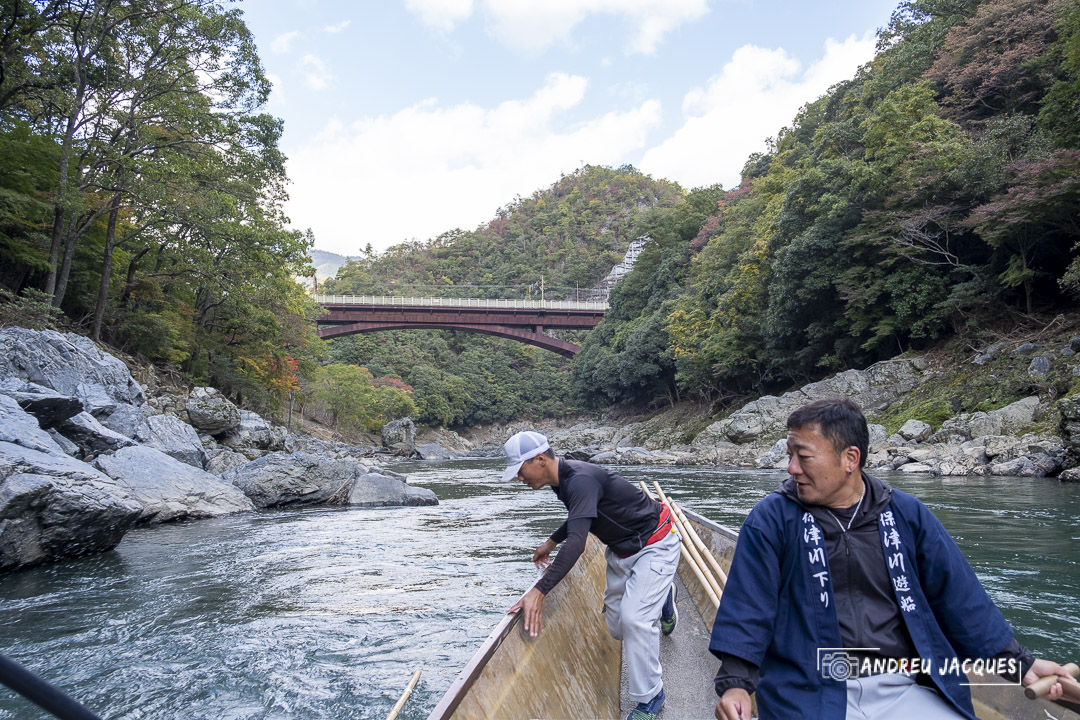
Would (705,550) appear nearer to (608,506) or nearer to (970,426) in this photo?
(608,506)

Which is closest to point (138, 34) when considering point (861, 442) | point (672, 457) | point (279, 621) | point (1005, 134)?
point (279, 621)

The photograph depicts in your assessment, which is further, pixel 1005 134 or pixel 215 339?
pixel 215 339

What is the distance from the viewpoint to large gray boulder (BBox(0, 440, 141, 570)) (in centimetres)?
581

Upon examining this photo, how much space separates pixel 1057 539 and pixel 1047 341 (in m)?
11.1

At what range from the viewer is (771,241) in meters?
25.6

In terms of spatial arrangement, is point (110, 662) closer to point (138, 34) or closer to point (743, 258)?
point (138, 34)

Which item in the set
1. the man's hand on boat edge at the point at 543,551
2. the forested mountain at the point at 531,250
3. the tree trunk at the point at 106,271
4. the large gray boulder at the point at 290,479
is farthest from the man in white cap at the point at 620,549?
the forested mountain at the point at 531,250

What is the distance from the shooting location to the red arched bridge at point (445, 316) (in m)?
43.2

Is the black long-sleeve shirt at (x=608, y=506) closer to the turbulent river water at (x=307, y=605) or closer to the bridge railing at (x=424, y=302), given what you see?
the turbulent river water at (x=307, y=605)

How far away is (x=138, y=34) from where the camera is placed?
14.0 metres

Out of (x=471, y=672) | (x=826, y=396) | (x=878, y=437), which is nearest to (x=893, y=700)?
(x=471, y=672)

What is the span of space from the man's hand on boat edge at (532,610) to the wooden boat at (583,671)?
0.04 metres

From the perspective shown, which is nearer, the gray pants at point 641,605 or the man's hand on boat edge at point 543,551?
the gray pants at point 641,605

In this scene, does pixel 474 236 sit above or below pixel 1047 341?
above
